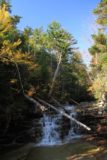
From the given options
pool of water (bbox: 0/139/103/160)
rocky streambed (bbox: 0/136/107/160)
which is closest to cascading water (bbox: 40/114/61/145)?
rocky streambed (bbox: 0/136/107/160)

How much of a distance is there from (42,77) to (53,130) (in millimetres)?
8703

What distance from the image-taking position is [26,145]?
19609 millimetres

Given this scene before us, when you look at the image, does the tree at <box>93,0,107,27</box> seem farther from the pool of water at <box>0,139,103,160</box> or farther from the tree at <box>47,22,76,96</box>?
the pool of water at <box>0,139,103,160</box>

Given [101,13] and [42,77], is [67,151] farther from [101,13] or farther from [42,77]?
[101,13]

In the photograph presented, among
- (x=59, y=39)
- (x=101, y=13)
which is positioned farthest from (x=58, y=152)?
(x=59, y=39)

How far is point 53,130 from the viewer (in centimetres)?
2220

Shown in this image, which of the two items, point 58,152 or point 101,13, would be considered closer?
point 58,152

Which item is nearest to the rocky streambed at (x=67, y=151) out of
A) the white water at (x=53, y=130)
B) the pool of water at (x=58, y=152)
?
the pool of water at (x=58, y=152)

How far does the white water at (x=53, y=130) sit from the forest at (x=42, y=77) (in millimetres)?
845

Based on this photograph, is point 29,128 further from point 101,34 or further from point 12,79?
point 101,34

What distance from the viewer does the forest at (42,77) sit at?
19.0 meters

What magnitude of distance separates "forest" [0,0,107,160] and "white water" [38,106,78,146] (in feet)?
2.77

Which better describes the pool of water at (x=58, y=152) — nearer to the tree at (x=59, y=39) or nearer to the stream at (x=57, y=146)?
the stream at (x=57, y=146)

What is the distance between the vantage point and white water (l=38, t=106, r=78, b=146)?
2084 cm
